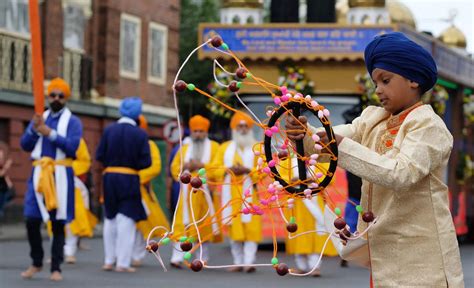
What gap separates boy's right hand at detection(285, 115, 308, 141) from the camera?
524 centimetres

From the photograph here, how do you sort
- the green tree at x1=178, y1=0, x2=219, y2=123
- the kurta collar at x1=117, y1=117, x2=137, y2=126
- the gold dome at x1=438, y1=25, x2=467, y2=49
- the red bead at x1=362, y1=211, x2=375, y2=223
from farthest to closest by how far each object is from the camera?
the green tree at x1=178, y1=0, x2=219, y2=123 < the gold dome at x1=438, y1=25, x2=467, y2=49 < the kurta collar at x1=117, y1=117, x2=137, y2=126 < the red bead at x1=362, y1=211, x2=375, y2=223

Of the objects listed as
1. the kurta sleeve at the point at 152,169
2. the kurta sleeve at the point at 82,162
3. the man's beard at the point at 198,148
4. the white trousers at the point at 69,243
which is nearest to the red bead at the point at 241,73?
the man's beard at the point at 198,148

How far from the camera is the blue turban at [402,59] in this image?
535cm

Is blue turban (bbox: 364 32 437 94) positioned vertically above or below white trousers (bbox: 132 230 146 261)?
above

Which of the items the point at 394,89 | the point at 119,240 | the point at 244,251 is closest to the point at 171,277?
the point at 119,240

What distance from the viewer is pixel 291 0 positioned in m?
20.3

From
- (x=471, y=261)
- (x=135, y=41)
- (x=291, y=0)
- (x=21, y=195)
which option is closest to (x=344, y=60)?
A: (x=291, y=0)

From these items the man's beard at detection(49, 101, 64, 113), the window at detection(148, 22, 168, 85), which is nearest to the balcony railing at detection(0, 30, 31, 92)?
the window at detection(148, 22, 168, 85)

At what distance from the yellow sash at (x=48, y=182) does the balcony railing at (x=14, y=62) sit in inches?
648

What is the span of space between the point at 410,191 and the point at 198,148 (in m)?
11.2

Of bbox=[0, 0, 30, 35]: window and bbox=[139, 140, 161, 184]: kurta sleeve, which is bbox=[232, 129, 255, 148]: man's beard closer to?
bbox=[139, 140, 161, 184]: kurta sleeve

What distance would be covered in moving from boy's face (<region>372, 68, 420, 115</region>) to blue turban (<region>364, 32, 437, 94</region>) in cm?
2

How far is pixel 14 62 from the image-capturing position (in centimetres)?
3069

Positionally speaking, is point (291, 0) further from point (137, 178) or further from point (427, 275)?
point (427, 275)
